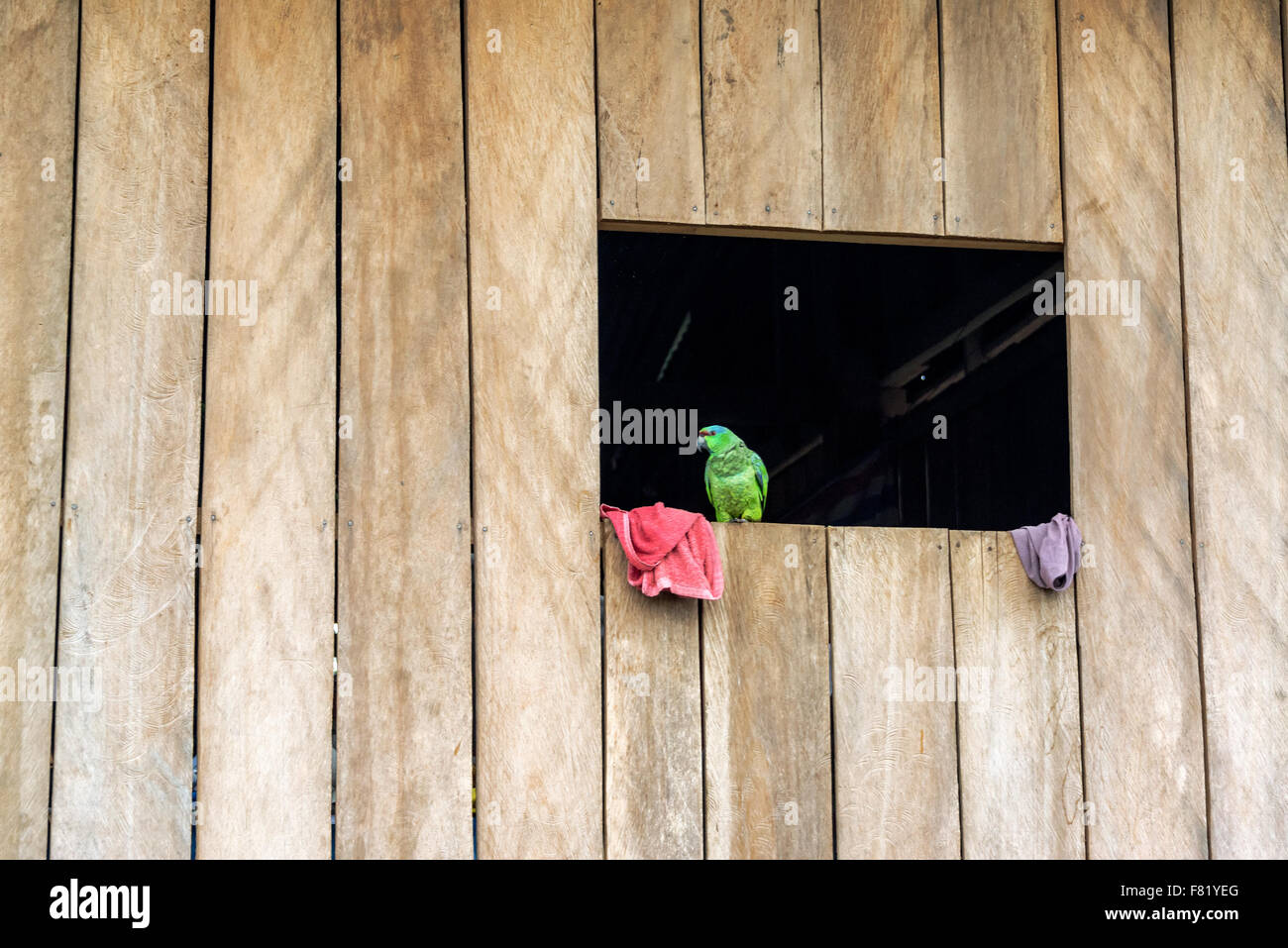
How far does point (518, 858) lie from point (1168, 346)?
7.05ft

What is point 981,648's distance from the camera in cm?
393

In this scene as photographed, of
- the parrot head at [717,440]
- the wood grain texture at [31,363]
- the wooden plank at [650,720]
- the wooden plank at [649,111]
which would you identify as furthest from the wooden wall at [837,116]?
the wood grain texture at [31,363]

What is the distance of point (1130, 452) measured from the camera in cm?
411

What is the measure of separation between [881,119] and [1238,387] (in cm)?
119

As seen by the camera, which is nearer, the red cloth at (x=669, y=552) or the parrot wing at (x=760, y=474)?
the red cloth at (x=669, y=552)

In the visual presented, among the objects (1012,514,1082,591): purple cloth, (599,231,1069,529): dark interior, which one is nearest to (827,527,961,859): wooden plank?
(1012,514,1082,591): purple cloth

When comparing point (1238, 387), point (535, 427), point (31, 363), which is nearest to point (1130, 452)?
point (1238, 387)

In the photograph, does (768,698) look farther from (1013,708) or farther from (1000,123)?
(1000,123)

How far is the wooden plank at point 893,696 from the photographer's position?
3.82 m

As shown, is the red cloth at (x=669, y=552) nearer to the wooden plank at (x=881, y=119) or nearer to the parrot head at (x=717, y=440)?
the parrot head at (x=717, y=440)

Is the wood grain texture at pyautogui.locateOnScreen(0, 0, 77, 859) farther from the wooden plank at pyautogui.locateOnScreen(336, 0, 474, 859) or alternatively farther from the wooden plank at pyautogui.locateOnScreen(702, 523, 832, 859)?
the wooden plank at pyautogui.locateOnScreen(702, 523, 832, 859)

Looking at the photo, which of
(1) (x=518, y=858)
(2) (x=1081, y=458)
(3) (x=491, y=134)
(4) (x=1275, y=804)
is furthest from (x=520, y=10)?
(4) (x=1275, y=804)

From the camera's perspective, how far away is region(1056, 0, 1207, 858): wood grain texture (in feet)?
13.0

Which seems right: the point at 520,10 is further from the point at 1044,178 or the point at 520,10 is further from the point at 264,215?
the point at 1044,178
